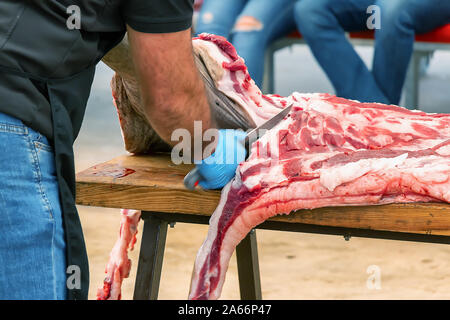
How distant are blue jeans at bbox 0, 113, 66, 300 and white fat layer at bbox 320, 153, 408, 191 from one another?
68 cm

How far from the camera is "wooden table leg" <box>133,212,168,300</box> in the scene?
2.00m

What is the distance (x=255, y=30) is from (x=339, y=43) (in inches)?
21.0

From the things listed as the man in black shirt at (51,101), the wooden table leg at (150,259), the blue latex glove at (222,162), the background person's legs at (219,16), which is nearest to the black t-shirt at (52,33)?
the man in black shirt at (51,101)

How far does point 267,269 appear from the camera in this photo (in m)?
3.22

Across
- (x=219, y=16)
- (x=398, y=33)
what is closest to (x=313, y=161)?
(x=398, y=33)

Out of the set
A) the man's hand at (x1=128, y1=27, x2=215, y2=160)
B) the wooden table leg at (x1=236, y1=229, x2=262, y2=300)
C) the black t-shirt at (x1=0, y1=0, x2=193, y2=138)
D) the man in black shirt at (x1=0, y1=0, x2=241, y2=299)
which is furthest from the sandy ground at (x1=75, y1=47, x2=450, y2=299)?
the black t-shirt at (x1=0, y1=0, x2=193, y2=138)

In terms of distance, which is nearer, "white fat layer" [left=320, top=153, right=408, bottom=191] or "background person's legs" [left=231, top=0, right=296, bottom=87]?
"white fat layer" [left=320, top=153, right=408, bottom=191]

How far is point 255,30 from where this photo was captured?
4.25 m

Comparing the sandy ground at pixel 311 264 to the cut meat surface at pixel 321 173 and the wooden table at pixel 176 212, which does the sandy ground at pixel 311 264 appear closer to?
the wooden table at pixel 176 212

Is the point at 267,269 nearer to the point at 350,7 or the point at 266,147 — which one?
the point at 266,147

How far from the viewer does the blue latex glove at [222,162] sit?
66.8 inches

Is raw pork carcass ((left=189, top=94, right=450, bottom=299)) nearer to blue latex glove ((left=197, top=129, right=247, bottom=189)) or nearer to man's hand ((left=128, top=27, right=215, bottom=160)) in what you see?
blue latex glove ((left=197, top=129, right=247, bottom=189))

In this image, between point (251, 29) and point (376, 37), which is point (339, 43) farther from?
point (251, 29)

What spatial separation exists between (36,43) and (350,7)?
3163 mm
